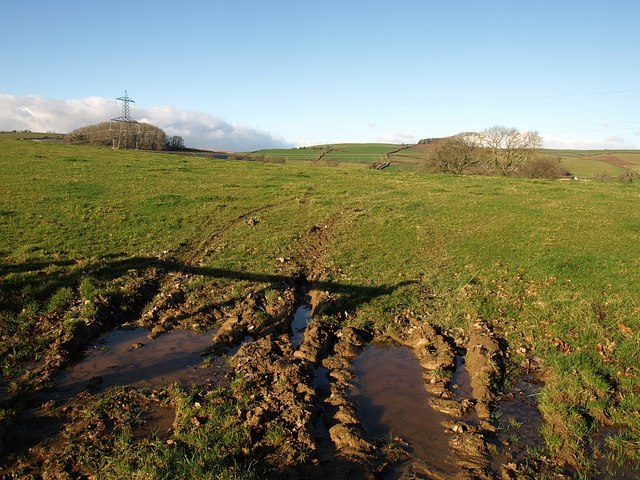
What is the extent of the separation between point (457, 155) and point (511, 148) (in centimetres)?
723

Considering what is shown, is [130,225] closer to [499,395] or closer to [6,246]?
[6,246]

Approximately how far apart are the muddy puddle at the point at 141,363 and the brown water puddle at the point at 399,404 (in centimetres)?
271

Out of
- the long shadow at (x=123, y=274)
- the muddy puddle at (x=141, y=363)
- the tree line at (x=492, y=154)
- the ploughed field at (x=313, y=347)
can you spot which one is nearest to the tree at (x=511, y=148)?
the tree line at (x=492, y=154)

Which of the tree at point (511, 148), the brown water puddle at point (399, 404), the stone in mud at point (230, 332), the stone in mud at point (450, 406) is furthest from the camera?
the tree at point (511, 148)

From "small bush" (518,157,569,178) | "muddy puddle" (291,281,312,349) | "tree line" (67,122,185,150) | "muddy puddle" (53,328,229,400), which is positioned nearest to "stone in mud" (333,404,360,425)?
"muddy puddle" (53,328,229,400)

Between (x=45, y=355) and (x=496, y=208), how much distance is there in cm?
2126

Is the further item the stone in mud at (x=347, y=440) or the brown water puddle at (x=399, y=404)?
the brown water puddle at (x=399, y=404)

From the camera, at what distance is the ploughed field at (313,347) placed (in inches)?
234

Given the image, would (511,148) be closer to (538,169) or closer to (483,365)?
(538,169)

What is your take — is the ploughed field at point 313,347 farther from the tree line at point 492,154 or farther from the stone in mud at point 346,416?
the tree line at point 492,154

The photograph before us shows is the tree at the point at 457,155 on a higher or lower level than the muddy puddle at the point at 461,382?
higher

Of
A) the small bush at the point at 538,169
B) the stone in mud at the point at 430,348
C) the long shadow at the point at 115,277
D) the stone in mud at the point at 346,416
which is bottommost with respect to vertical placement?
the stone in mud at the point at 346,416

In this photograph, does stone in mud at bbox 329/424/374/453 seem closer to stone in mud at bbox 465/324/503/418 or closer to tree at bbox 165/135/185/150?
stone in mud at bbox 465/324/503/418

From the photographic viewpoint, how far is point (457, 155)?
189ft
